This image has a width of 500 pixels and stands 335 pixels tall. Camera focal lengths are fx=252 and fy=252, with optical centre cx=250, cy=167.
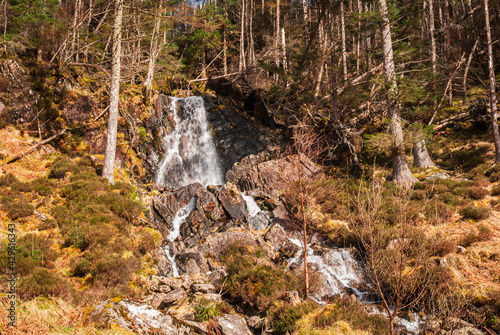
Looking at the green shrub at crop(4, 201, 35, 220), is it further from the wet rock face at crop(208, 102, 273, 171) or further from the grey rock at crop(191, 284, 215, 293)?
the wet rock face at crop(208, 102, 273, 171)

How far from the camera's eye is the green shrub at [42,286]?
5062 millimetres

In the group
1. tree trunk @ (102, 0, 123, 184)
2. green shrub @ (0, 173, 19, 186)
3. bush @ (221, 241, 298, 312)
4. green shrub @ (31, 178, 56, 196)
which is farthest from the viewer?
tree trunk @ (102, 0, 123, 184)

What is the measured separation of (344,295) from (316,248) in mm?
2622

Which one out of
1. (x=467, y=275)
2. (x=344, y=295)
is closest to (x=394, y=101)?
(x=467, y=275)

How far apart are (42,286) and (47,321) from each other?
209cm

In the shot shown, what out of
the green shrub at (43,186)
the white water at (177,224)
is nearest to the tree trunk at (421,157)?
the white water at (177,224)

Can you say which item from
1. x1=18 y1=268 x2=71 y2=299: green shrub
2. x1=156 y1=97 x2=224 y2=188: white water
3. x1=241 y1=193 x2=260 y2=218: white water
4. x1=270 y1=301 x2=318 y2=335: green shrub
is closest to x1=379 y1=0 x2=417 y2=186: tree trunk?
x1=241 y1=193 x2=260 y2=218: white water

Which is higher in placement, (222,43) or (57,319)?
(222,43)

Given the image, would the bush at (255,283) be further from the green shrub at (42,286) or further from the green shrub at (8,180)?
the green shrub at (8,180)

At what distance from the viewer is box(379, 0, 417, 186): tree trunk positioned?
12.2 meters

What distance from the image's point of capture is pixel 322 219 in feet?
39.0

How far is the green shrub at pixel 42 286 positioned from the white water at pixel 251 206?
7961 mm

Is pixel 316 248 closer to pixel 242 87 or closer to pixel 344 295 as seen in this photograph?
pixel 344 295

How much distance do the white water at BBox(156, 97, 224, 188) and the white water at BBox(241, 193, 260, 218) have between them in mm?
3804
